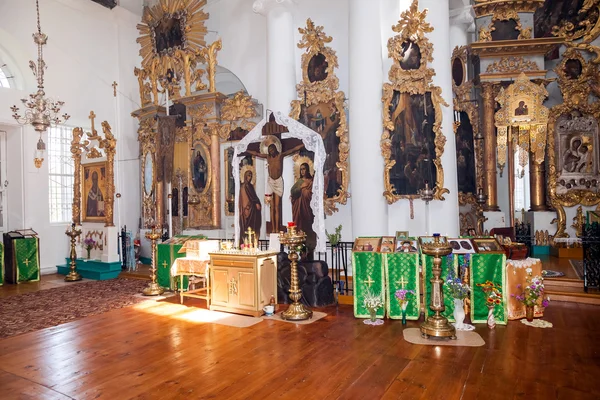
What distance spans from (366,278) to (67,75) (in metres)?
11.3

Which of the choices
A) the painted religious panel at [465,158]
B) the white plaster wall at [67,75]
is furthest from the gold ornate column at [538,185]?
the white plaster wall at [67,75]

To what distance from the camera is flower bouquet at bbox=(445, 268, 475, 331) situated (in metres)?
5.43

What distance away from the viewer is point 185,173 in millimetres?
12336

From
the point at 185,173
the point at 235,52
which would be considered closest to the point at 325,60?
the point at 235,52

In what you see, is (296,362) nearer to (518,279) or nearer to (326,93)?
(518,279)

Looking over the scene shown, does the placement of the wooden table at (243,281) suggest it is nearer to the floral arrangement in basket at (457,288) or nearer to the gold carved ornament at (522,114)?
the floral arrangement in basket at (457,288)

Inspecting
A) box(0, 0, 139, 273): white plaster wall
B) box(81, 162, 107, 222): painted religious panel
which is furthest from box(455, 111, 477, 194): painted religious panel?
box(0, 0, 139, 273): white plaster wall

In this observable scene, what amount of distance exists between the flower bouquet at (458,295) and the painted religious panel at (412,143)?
3390 millimetres

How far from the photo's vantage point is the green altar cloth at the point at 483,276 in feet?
19.3

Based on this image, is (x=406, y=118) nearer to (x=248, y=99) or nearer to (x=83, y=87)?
(x=248, y=99)

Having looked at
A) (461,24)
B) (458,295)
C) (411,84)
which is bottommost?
(458,295)

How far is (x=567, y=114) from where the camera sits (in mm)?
Answer: 11031

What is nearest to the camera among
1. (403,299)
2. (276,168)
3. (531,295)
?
(531,295)

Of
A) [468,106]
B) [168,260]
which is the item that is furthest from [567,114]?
[168,260]
